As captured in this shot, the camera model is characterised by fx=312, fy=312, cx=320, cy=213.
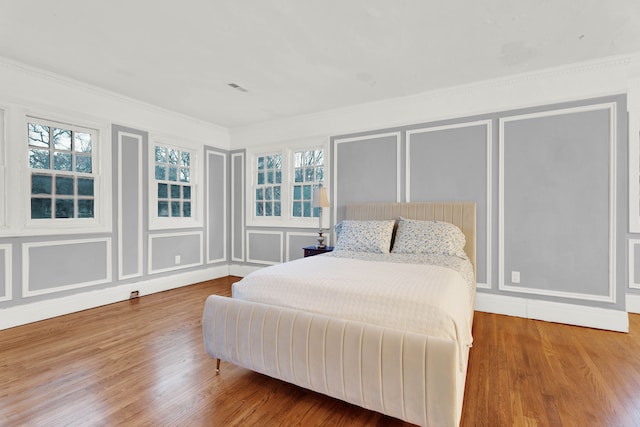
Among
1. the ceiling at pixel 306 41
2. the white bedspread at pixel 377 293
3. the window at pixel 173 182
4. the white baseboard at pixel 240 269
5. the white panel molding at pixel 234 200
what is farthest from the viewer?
the white panel molding at pixel 234 200

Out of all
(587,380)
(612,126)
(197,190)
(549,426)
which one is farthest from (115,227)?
(612,126)

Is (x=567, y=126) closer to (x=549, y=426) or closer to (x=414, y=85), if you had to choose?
(x=414, y=85)

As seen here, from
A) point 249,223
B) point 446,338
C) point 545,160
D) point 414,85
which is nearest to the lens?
point 446,338

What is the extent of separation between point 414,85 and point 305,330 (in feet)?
9.42

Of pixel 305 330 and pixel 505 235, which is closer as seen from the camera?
pixel 305 330

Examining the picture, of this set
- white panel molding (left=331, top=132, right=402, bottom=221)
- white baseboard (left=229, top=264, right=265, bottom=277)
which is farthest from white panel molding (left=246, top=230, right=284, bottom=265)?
white panel molding (left=331, top=132, right=402, bottom=221)

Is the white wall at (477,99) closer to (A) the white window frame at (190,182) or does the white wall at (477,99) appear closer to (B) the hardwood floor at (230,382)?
(A) the white window frame at (190,182)

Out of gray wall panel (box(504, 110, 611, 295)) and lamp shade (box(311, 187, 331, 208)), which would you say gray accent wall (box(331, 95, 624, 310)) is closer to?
gray wall panel (box(504, 110, 611, 295))

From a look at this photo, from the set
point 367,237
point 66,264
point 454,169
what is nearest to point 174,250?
point 66,264

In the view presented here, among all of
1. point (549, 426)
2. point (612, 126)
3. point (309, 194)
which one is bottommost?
point (549, 426)

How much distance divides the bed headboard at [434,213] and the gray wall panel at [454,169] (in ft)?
0.38

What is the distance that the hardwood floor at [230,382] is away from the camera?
1665 millimetres

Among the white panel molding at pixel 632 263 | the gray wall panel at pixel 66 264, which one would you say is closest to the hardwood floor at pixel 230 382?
the gray wall panel at pixel 66 264

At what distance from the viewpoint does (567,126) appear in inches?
120
